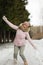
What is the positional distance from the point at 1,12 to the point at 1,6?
34cm

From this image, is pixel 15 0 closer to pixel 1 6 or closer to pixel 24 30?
pixel 1 6

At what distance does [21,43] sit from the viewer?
8016mm

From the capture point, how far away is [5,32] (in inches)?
631

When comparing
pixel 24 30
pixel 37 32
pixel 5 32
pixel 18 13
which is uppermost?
pixel 24 30

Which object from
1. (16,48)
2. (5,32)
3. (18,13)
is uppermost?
(16,48)

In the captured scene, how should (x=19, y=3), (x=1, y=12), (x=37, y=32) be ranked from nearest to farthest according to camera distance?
1. (x=1, y=12)
2. (x=19, y=3)
3. (x=37, y=32)

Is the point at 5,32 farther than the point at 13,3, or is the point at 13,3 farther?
the point at 5,32

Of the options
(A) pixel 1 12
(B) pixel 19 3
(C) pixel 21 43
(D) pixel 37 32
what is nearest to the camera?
(C) pixel 21 43

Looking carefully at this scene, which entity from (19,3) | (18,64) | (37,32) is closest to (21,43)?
(18,64)

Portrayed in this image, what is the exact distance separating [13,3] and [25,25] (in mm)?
6554

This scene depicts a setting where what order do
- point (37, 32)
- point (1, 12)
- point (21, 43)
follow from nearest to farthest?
1. point (21, 43)
2. point (1, 12)
3. point (37, 32)

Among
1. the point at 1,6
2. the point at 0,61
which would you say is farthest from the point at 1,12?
the point at 0,61

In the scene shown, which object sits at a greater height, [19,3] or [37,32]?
[19,3]

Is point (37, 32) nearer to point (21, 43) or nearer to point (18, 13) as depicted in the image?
point (18, 13)
